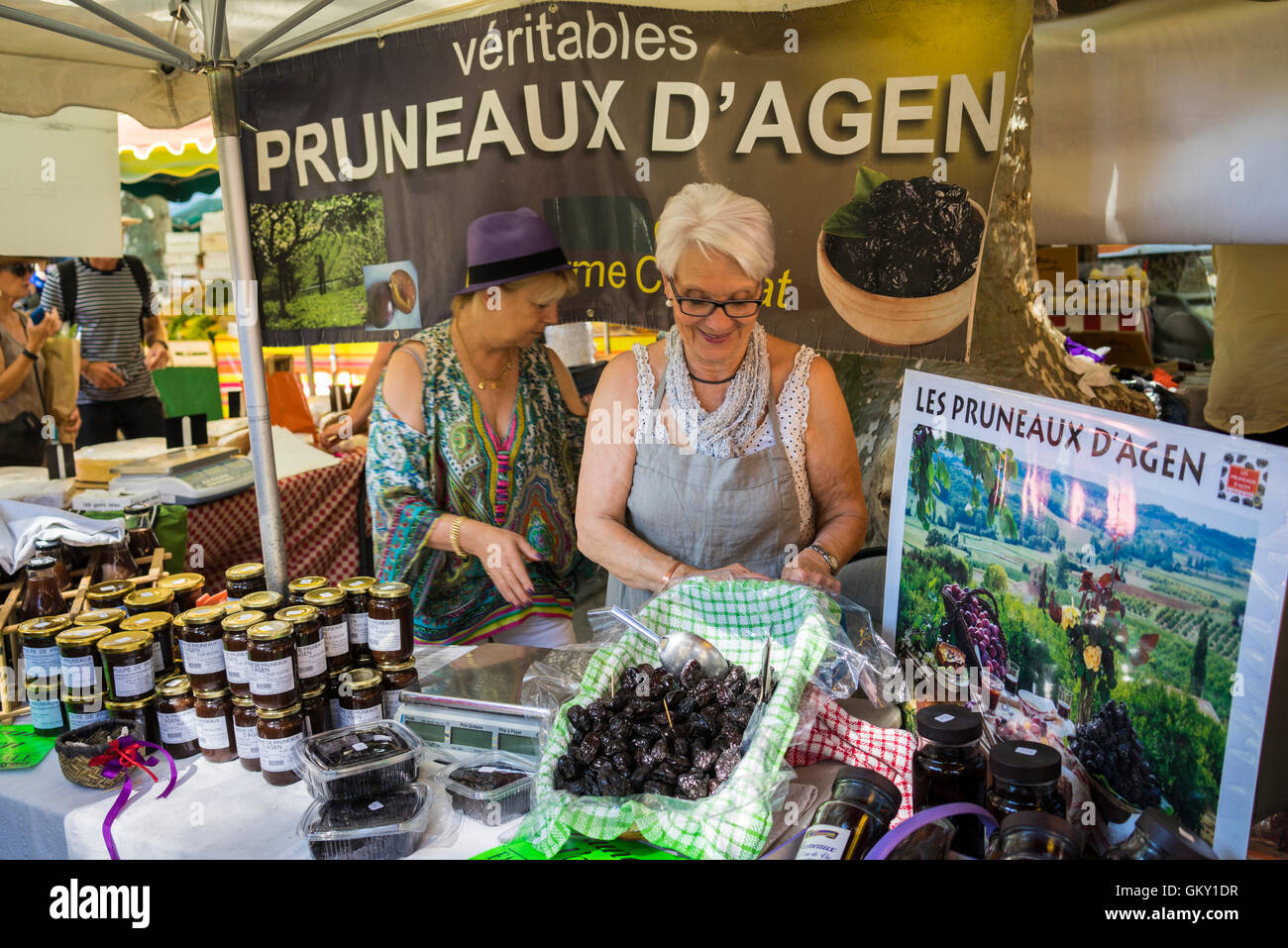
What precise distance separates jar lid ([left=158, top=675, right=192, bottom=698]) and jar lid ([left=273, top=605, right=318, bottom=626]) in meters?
0.24

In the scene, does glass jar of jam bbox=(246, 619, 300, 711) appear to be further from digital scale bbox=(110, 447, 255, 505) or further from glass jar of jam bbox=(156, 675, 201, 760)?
digital scale bbox=(110, 447, 255, 505)

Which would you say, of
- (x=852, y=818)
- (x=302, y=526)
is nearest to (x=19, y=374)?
(x=302, y=526)

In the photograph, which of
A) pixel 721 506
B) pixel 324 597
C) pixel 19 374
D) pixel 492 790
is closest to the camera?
pixel 492 790

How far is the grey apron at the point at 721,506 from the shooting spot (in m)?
2.42

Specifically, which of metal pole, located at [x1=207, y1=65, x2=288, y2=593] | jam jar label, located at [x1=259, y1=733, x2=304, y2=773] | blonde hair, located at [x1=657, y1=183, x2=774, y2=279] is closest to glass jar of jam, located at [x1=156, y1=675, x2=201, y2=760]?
jam jar label, located at [x1=259, y1=733, x2=304, y2=773]

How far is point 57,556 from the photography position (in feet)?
7.98

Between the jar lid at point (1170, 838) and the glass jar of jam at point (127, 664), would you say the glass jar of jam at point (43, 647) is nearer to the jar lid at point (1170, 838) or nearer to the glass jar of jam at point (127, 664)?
the glass jar of jam at point (127, 664)

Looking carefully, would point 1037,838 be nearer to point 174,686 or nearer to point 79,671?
point 174,686

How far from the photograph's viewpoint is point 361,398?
157 inches

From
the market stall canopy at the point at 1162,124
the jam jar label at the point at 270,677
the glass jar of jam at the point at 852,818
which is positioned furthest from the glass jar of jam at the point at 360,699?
the market stall canopy at the point at 1162,124

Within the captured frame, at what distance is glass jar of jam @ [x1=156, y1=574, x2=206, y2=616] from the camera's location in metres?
2.07

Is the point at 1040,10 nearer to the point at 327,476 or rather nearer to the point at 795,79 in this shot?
the point at 795,79

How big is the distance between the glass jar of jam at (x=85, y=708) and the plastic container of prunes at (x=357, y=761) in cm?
47

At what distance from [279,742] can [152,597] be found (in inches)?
21.3
